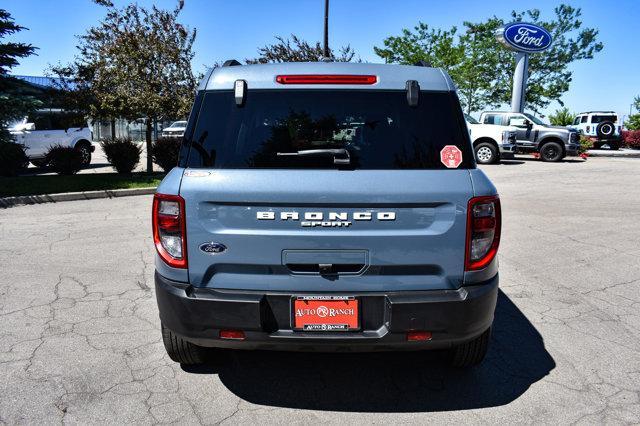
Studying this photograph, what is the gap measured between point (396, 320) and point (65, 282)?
153 inches

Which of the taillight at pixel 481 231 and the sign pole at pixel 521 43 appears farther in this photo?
the sign pole at pixel 521 43

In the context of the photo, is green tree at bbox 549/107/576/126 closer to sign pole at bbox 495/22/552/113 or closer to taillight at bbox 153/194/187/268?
sign pole at bbox 495/22/552/113

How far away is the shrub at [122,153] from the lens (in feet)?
47.2

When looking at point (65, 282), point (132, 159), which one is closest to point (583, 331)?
point (65, 282)

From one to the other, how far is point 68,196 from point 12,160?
4.83 meters

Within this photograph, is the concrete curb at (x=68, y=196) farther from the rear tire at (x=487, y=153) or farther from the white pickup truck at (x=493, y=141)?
the rear tire at (x=487, y=153)

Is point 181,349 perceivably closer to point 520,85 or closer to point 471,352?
point 471,352

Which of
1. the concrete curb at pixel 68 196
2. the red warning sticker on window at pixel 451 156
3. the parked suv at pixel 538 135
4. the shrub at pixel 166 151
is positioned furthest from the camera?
the parked suv at pixel 538 135

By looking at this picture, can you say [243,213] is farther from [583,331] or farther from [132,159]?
[132,159]

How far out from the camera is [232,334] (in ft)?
8.37

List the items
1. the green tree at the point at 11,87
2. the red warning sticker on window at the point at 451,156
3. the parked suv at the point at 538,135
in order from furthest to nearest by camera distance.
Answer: the parked suv at the point at 538,135
the green tree at the point at 11,87
the red warning sticker on window at the point at 451,156

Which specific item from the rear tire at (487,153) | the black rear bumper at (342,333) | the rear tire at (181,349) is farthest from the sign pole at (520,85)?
the rear tire at (181,349)

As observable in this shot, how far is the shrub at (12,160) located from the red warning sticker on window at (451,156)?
13123mm

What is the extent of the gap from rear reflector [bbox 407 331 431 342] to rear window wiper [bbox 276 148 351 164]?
3.11 feet
